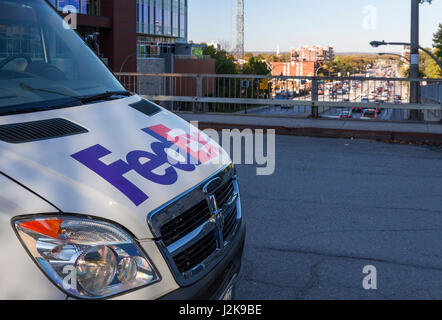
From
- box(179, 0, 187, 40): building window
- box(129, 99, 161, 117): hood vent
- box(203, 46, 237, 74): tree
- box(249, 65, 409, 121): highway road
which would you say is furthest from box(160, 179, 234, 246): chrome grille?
box(203, 46, 237, 74): tree

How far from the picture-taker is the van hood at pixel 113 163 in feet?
6.61

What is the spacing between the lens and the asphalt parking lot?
3.96m

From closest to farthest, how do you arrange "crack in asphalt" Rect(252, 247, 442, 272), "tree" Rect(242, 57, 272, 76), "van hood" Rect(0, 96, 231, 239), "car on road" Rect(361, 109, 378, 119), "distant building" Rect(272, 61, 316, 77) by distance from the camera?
1. "van hood" Rect(0, 96, 231, 239)
2. "crack in asphalt" Rect(252, 247, 442, 272)
3. "car on road" Rect(361, 109, 378, 119)
4. "distant building" Rect(272, 61, 316, 77)
5. "tree" Rect(242, 57, 272, 76)

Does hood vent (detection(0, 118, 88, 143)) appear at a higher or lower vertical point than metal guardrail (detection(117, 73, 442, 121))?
lower

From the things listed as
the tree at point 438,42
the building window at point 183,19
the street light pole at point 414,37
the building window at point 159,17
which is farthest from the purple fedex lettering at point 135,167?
the tree at point 438,42

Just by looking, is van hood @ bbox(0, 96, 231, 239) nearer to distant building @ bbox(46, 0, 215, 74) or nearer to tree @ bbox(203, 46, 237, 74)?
distant building @ bbox(46, 0, 215, 74)

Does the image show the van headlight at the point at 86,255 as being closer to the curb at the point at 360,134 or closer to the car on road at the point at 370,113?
the curb at the point at 360,134

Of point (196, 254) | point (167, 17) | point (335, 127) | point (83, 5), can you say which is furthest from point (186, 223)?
point (167, 17)

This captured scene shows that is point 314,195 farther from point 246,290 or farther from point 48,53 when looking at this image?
point 48,53

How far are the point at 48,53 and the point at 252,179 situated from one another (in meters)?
4.29

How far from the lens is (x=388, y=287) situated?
390 cm

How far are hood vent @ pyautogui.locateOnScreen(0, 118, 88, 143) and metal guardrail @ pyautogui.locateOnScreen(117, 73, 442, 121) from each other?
11.7 metres

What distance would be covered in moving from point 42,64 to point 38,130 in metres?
1.19

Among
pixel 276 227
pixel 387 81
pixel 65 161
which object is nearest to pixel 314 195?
pixel 276 227
